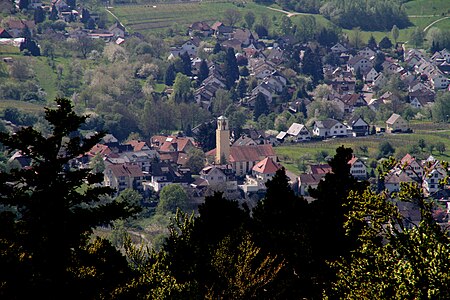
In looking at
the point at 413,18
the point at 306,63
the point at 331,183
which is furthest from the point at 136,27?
the point at 331,183

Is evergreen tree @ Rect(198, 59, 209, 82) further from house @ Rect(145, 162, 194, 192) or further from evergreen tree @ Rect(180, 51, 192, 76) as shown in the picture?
house @ Rect(145, 162, 194, 192)

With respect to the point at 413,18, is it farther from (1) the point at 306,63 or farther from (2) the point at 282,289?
(2) the point at 282,289

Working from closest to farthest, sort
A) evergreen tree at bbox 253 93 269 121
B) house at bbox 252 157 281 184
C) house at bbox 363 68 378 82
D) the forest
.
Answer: the forest < house at bbox 252 157 281 184 < evergreen tree at bbox 253 93 269 121 < house at bbox 363 68 378 82

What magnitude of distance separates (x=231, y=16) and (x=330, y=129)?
3165 cm

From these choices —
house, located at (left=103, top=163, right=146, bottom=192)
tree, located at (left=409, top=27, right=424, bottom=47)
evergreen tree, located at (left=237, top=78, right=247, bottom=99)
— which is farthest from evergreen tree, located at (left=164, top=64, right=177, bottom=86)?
tree, located at (left=409, top=27, right=424, bottom=47)

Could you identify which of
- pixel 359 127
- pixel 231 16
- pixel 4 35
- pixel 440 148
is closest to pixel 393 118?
pixel 359 127

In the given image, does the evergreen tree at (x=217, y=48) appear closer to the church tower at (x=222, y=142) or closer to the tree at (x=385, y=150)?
the church tower at (x=222, y=142)

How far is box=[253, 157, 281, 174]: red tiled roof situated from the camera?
57000mm

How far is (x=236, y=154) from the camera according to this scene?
60.7 metres

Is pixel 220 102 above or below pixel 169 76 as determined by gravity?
below

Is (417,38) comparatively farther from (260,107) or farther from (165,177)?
(165,177)

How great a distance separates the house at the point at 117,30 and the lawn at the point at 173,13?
3.83 feet

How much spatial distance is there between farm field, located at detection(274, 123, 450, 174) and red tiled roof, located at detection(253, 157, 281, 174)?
95 centimetres

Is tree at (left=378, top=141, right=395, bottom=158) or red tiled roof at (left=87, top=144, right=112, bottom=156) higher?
tree at (left=378, top=141, right=395, bottom=158)
